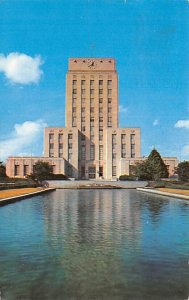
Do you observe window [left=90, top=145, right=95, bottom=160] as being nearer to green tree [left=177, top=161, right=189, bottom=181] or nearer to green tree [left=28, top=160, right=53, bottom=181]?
green tree [left=177, top=161, right=189, bottom=181]

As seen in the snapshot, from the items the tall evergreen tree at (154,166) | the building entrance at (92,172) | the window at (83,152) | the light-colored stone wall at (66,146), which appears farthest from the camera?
the window at (83,152)

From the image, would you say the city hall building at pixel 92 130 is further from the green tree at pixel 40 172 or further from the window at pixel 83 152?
the green tree at pixel 40 172

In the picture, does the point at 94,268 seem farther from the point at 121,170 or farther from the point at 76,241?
the point at 121,170

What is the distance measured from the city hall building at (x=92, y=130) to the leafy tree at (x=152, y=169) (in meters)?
23.6

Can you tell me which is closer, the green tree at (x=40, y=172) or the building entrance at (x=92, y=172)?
the green tree at (x=40, y=172)

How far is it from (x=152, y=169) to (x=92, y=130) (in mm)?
34101

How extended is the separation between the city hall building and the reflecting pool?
7282 centimetres

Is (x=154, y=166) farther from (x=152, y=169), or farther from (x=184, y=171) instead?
(x=184, y=171)

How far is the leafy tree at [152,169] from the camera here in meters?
57.8

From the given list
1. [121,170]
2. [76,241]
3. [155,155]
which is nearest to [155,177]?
[155,155]

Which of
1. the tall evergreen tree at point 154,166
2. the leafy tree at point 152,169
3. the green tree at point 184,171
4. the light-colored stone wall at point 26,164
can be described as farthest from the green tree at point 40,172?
the green tree at point 184,171

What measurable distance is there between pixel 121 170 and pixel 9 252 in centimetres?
7419

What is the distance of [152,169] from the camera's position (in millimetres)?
58281

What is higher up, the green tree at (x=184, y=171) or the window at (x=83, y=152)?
the window at (x=83, y=152)
